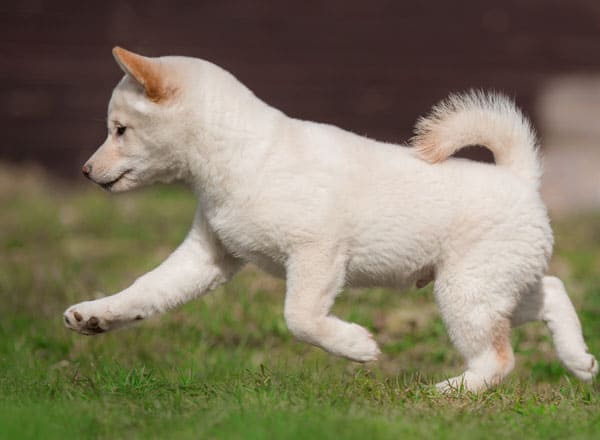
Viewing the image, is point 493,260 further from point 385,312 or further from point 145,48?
point 145,48

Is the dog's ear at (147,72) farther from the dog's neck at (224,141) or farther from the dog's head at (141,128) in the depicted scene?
the dog's neck at (224,141)

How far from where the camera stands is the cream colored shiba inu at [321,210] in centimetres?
355

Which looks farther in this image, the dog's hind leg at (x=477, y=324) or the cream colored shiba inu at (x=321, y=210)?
the dog's hind leg at (x=477, y=324)

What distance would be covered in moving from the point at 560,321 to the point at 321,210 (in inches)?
47.0

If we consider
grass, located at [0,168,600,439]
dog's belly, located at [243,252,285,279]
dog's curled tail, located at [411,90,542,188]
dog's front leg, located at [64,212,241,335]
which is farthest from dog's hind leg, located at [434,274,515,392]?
dog's front leg, located at [64,212,241,335]

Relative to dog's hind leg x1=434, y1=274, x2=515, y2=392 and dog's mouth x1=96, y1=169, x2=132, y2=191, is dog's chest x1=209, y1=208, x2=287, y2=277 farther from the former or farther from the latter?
dog's hind leg x1=434, y1=274, x2=515, y2=392

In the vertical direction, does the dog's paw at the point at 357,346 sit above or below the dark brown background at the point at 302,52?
below

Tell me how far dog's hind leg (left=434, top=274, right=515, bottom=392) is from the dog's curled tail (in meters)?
0.51

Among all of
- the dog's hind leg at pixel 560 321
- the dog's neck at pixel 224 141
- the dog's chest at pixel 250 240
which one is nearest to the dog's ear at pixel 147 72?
the dog's neck at pixel 224 141

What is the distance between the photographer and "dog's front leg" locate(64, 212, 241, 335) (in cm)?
363

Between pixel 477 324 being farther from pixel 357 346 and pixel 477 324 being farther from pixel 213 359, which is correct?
pixel 213 359

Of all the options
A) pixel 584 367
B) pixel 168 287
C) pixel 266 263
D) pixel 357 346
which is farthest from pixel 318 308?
pixel 584 367

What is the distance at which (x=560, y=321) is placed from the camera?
4012 millimetres

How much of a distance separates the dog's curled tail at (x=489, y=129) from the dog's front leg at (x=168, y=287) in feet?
3.02
